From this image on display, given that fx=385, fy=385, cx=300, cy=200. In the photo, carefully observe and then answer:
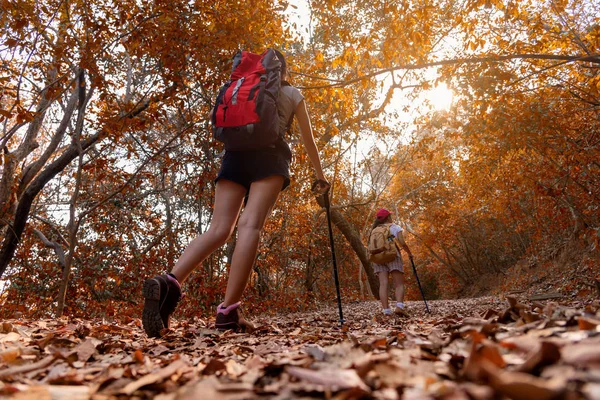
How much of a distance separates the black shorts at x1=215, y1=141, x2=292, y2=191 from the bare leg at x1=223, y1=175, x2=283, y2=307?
0.06m

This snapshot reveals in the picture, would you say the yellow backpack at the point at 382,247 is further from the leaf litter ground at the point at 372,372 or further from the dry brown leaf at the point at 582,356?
the dry brown leaf at the point at 582,356

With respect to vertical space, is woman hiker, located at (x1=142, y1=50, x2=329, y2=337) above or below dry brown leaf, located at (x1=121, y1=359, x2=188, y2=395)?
above

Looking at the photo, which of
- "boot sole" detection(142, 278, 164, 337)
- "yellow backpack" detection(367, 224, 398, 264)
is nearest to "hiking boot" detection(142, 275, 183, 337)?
"boot sole" detection(142, 278, 164, 337)

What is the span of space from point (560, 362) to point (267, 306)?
384 inches

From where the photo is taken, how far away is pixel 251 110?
8.72 feet

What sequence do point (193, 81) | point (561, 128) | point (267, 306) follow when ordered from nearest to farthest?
point (193, 81) < point (561, 128) < point (267, 306)

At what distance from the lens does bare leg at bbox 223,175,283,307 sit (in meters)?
2.59

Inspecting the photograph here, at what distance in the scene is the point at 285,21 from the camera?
746cm

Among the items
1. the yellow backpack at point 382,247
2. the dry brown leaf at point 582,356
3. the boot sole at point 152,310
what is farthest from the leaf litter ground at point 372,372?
the yellow backpack at point 382,247

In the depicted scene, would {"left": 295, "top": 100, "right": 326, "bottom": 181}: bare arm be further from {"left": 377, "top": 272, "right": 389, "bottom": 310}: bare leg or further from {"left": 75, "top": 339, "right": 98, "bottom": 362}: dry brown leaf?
{"left": 377, "top": 272, "right": 389, "bottom": 310}: bare leg

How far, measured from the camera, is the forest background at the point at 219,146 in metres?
5.38

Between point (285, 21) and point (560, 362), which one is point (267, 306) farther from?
point (560, 362)

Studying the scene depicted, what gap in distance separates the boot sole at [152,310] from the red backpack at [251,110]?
1068mm

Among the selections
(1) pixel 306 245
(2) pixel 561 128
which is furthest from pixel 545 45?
(1) pixel 306 245
